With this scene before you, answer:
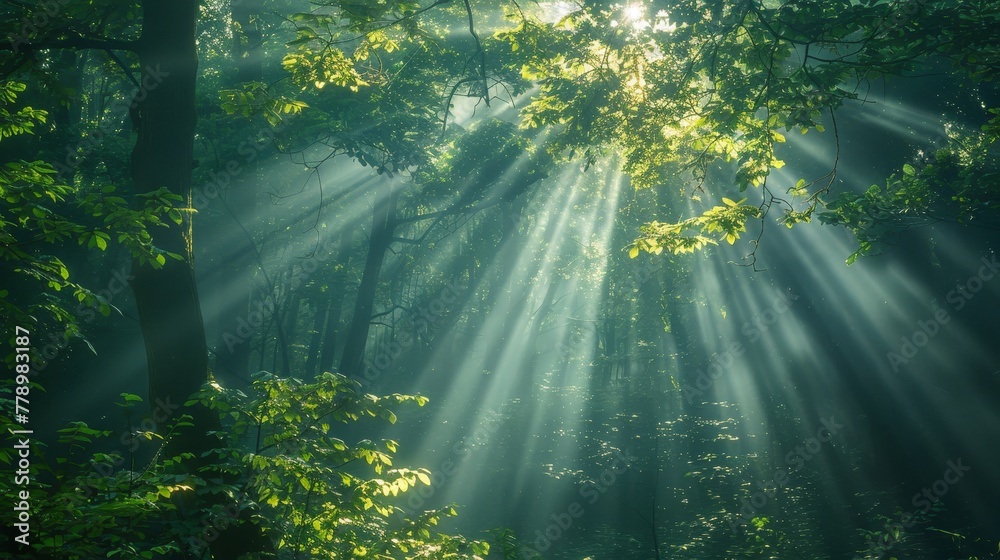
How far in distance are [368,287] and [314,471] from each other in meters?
18.0

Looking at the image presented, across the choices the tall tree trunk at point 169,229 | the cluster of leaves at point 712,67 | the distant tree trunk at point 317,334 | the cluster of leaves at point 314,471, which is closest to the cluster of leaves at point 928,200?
the cluster of leaves at point 712,67

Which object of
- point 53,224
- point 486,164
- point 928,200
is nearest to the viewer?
point 53,224

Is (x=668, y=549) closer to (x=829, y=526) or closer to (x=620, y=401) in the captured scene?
(x=829, y=526)

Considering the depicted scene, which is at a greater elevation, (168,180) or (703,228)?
(168,180)

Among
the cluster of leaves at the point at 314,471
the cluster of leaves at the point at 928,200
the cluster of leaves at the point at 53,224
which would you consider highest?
the cluster of leaves at the point at 53,224

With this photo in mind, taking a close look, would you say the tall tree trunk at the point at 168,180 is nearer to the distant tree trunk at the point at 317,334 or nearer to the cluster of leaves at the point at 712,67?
the cluster of leaves at the point at 712,67

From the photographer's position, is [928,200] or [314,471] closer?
[314,471]

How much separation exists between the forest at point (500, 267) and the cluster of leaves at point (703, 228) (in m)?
0.06

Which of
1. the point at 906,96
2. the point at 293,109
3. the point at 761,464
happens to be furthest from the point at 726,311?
the point at 293,109

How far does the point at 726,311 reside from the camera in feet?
89.6

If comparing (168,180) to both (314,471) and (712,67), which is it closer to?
(314,471)

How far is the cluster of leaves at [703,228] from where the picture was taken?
22.2 feet

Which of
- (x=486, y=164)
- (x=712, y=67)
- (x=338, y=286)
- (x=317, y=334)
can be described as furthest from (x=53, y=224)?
(x=317, y=334)

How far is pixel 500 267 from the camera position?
3922cm
